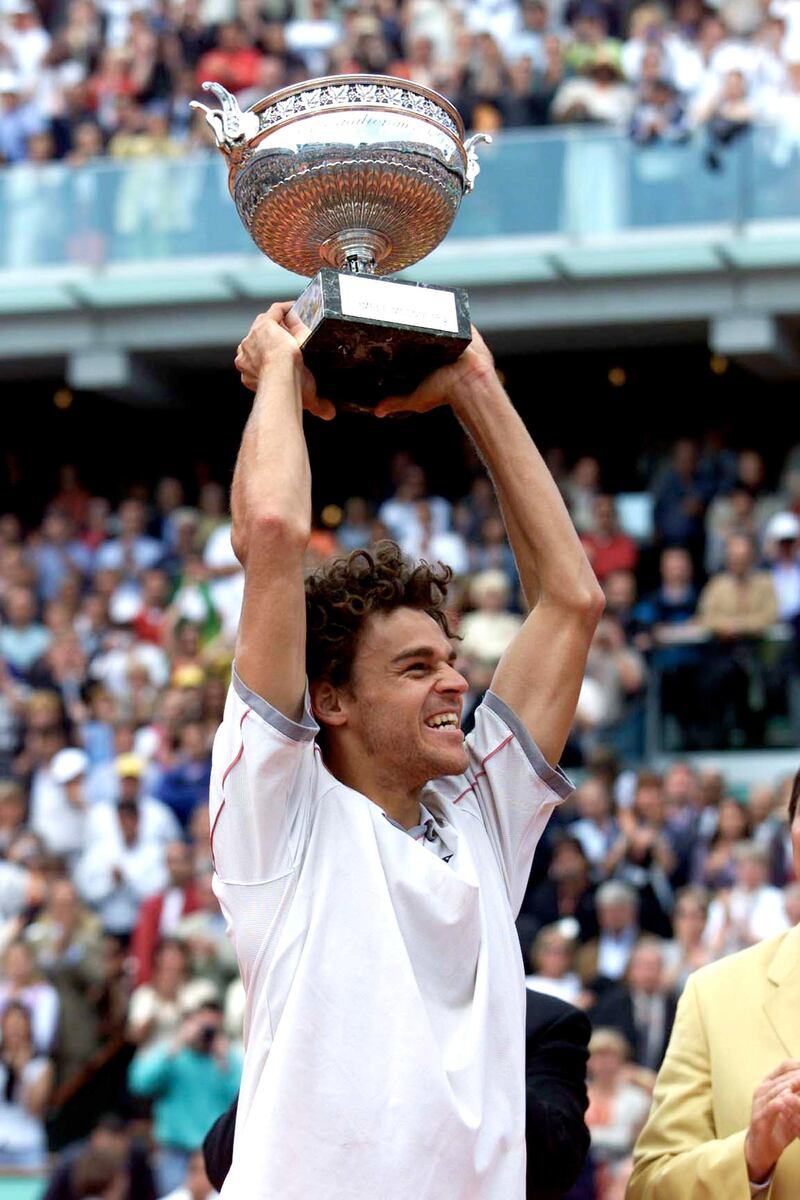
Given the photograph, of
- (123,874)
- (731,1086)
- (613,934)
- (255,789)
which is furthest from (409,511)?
(255,789)

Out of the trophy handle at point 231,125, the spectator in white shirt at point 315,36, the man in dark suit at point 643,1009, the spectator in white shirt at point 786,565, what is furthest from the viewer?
the spectator in white shirt at point 315,36

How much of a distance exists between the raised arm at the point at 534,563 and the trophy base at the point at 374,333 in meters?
0.05

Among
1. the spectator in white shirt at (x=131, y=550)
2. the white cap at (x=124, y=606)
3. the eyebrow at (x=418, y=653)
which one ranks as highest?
the spectator in white shirt at (x=131, y=550)

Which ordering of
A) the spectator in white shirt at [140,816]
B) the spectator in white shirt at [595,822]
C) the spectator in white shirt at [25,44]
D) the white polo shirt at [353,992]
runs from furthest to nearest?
the spectator in white shirt at [25,44], the spectator in white shirt at [140,816], the spectator in white shirt at [595,822], the white polo shirt at [353,992]

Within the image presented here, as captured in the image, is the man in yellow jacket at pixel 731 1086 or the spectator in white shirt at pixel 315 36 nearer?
the man in yellow jacket at pixel 731 1086

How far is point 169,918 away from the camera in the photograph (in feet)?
34.4

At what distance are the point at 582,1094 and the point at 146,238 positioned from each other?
503 inches

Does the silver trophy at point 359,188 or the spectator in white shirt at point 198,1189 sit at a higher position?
the silver trophy at point 359,188

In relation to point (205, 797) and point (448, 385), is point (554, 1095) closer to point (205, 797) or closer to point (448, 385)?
point (448, 385)

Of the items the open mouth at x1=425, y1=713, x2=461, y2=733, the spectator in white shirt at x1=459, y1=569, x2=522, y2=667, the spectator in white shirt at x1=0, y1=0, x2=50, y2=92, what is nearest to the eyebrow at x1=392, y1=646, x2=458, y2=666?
the open mouth at x1=425, y1=713, x2=461, y2=733

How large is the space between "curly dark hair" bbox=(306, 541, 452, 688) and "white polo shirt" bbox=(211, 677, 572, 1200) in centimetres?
19

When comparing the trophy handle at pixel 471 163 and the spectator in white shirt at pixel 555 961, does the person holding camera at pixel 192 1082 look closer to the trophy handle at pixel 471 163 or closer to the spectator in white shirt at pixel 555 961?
the spectator in white shirt at pixel 555 961

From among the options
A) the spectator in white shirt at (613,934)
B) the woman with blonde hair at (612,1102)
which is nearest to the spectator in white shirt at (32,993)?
the spectator in white shirt at (613,934)

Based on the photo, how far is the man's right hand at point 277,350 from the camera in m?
3.46
